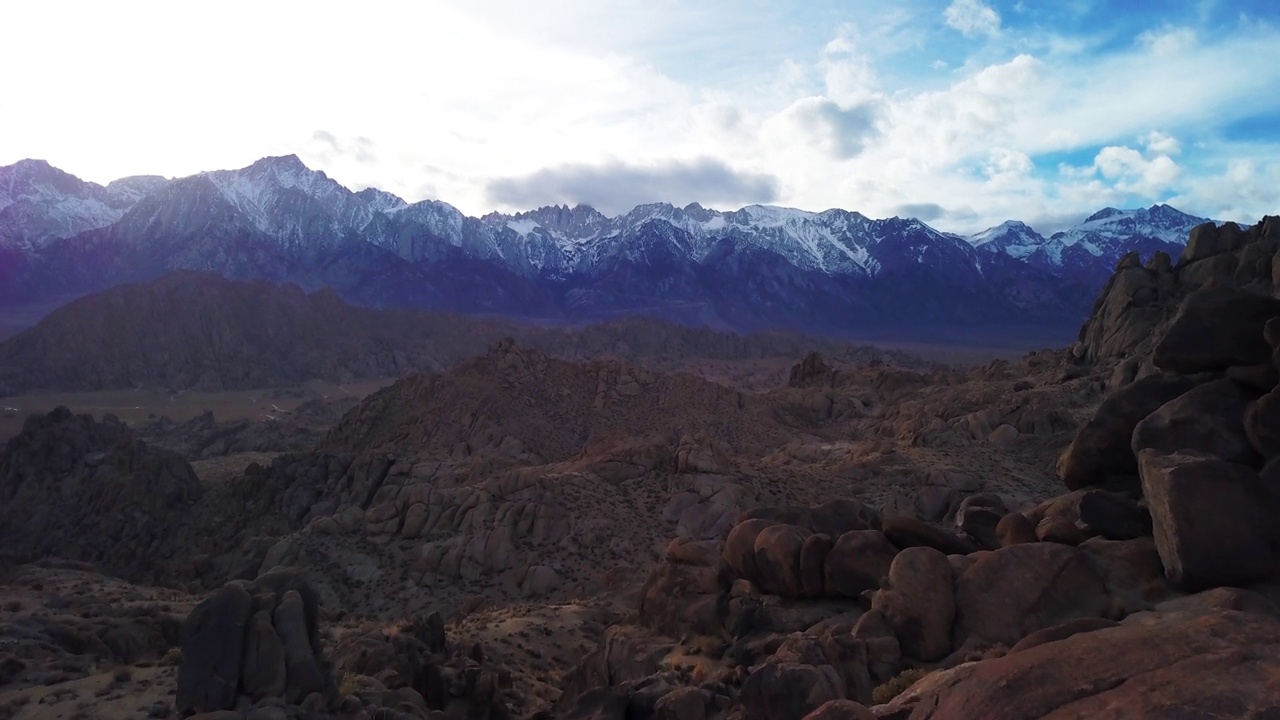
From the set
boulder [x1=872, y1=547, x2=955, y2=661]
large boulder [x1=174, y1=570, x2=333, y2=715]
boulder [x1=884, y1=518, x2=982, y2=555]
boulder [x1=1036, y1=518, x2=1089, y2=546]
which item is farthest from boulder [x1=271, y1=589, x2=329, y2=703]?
boulder [x1=1036, y1=518, x2=1089, y2=546]

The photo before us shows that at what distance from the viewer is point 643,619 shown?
19016mm

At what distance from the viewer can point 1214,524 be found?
11.8 m

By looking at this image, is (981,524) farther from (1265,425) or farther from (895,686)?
(895,686)

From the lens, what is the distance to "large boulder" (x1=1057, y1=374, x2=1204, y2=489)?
50.8 feet

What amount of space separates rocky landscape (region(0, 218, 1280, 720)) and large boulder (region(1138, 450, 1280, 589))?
1.5 inches

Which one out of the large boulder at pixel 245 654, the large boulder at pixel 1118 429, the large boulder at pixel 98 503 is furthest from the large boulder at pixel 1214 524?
the large boulder at pixel 98 503

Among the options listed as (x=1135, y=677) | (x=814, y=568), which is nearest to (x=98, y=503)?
(x=814, y=568)

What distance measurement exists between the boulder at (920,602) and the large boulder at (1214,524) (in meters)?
3.32

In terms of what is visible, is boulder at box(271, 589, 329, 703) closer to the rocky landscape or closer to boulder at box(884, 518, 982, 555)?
the rocky landscape

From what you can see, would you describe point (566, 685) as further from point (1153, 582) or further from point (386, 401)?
point (386, 401)

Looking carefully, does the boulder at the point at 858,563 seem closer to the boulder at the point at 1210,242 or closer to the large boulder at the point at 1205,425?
the large boulder at the point at 1205,425

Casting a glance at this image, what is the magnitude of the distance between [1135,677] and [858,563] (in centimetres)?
720

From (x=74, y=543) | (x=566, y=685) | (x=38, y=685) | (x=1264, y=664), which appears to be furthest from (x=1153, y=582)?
(x=74, y=543)

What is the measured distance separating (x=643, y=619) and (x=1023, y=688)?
1072 centimetres
